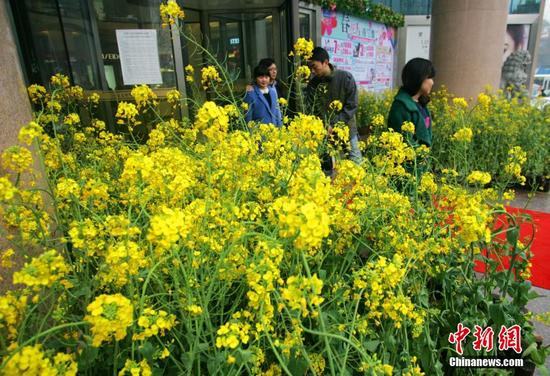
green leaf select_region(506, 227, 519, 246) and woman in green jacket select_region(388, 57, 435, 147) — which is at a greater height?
woman in green jacket select_region(388, 57, 435, 147)

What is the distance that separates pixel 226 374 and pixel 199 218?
17.2 inches

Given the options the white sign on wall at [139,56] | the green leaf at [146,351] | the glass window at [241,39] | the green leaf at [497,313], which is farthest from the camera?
the glass window at [241,39]

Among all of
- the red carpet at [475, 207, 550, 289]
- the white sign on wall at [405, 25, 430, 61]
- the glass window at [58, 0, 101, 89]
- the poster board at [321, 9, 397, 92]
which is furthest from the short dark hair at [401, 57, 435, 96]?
the white sign on wall at [405, 25, 430, 61]

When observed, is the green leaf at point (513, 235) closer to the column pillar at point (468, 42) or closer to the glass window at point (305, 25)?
the glass window at point (305, 25)

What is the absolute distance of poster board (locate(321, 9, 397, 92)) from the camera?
6832mm

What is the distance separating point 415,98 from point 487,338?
169 centimetres

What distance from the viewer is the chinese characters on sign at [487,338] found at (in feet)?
4.28

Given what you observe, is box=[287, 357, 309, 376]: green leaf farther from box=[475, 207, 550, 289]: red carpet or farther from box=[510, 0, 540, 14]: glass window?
box=[510, 0, 540, 14]: glass window

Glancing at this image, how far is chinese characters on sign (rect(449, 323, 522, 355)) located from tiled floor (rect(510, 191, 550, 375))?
0.39m

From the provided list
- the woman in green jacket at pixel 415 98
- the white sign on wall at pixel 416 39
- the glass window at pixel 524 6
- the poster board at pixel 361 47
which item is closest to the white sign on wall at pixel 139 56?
the woman in green jacket at pixel 415 98

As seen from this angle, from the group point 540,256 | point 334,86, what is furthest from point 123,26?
point 540,256

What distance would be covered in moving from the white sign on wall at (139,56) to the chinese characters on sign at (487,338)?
3.17 m

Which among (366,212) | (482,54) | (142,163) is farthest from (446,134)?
(142,163)

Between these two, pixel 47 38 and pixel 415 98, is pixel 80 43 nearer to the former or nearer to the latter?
pixel 47 38
